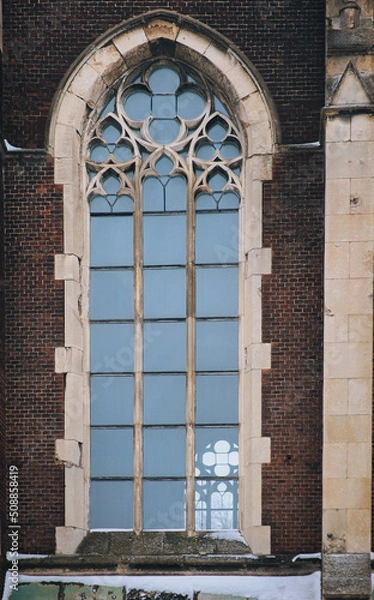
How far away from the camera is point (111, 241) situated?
62.0 ft

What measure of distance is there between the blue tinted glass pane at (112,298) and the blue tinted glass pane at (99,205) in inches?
34.3

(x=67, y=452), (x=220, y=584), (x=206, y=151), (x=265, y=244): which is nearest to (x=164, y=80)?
(x=206, y=151)

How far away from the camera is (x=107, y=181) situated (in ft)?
62.6

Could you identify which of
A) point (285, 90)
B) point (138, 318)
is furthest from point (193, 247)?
point (285, 90)

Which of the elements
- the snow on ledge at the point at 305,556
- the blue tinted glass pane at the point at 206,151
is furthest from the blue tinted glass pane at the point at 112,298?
the snow on ledge at the point at 305,556

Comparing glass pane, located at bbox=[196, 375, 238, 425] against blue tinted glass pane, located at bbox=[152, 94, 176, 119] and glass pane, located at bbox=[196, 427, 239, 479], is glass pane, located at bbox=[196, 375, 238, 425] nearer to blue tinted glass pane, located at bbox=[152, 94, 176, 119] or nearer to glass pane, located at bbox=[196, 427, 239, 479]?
glass pane, located at bbox=[196, 427, 239, 479]

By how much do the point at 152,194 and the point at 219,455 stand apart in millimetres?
3357

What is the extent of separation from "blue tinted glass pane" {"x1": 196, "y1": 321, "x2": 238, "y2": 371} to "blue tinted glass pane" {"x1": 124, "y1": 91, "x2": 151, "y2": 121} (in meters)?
2.84

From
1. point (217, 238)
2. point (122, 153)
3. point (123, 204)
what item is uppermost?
point (122, 153)

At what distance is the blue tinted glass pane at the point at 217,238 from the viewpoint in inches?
739

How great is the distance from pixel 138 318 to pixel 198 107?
280 cm

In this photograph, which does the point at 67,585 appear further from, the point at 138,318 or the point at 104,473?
the point at 138,318

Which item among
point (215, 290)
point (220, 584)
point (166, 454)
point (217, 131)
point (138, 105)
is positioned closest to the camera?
point (220, 584)

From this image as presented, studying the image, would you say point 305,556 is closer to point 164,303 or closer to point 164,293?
point 164,303
